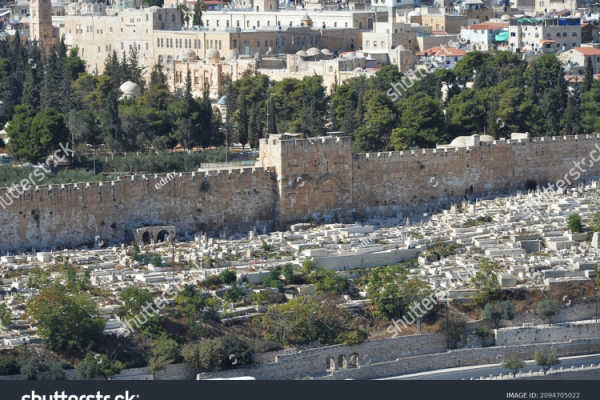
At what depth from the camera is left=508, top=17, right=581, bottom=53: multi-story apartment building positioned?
87025mm

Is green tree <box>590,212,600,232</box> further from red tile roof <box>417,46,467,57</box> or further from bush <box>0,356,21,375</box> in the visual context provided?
red tile roof <box>417,46,467,57</box>

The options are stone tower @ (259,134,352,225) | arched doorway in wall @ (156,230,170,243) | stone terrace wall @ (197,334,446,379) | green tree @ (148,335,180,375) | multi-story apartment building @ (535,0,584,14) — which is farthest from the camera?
multi-story apartment building @ (535,0,584,14)

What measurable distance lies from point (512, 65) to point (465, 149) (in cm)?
2089

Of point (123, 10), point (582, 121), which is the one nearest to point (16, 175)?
point (582, 121)

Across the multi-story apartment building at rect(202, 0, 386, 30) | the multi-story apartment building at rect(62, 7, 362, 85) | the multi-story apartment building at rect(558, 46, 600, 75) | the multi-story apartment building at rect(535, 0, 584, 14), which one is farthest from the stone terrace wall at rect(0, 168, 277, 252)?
the multi-story apartment building at rect(535, 0, 584, 14)

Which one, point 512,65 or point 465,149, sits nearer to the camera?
point 465,149

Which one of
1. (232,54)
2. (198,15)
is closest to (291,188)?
(232,54)

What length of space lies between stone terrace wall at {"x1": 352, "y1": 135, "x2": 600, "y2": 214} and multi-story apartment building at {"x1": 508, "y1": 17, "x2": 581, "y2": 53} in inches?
1277

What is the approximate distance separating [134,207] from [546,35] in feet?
145

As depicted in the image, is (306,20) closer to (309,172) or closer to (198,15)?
(198,15)

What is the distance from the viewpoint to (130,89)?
239ft

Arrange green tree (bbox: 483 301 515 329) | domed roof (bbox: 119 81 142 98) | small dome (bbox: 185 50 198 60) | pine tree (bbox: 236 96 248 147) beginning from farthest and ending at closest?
small dome (bbox: 185 50 198 60), domed roof (bbox: 119 81 142 98), pine tree (bbox: 236 96 248 147), green tree (bbox: 483 301 515 329)

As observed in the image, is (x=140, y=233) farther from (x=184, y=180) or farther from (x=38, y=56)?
(x=38, y=56)

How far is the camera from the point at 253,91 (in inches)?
2768
